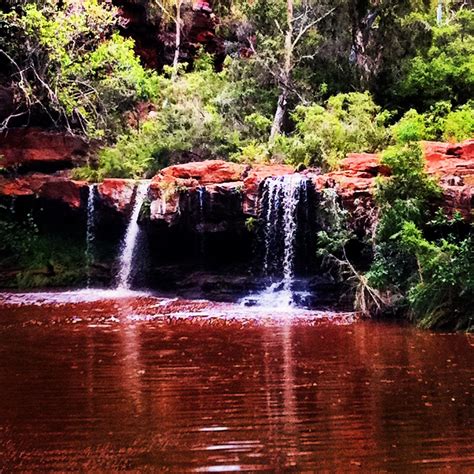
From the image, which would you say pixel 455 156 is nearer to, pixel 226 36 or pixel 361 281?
pixel 361 281

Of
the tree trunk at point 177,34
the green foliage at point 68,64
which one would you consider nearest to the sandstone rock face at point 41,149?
the green foliage at point 68,64

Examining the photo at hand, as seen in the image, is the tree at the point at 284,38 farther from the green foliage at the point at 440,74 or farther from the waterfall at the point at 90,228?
the waterfall at the point at 90,228

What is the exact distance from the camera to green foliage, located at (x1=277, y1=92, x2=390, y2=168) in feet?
53.3

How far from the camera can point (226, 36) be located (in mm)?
27203

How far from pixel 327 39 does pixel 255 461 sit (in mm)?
19264

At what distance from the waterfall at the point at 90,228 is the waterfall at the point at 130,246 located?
1.04 meters

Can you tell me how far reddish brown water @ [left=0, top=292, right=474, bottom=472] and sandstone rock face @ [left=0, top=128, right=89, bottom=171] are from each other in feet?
30.6

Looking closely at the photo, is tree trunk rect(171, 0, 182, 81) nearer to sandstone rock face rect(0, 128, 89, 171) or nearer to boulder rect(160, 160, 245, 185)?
sandstone rock face rect(0, 128, 89, 171)

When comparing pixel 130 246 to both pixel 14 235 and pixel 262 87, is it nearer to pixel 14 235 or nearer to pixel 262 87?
pixel 14 235

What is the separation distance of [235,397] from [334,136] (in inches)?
451

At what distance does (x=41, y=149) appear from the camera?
1936 cm

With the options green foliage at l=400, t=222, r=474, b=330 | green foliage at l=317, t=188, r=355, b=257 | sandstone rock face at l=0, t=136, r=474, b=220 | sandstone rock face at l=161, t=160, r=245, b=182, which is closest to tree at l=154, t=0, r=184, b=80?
sandstone rock face at l=0, t=136, r=474, b=220

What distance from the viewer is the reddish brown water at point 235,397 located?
15.3 ft

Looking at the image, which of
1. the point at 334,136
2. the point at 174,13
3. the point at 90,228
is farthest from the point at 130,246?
the point at 174,13
